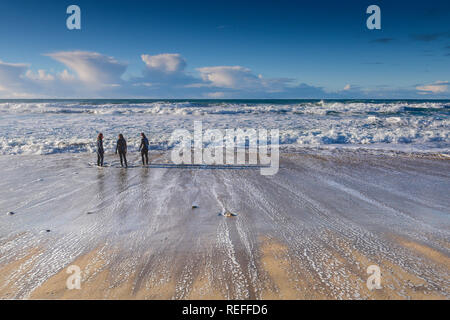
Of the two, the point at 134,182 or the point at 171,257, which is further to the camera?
the point at 134,182

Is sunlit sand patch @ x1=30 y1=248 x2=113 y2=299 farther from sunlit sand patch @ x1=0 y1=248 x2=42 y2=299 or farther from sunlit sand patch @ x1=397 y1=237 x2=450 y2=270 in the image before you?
sunlit sand patch @ x1=397 y1=237 x2=450 y2=270

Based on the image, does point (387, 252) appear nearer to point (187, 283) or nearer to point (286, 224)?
point (286, 224)

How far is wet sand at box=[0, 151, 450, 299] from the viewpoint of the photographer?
4.34 metres

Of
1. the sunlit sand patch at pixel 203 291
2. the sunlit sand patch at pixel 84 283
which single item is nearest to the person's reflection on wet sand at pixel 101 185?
the sunlit sand patch at pixel 84 283

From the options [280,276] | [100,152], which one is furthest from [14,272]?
[100,152]

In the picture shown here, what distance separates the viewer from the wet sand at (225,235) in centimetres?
434

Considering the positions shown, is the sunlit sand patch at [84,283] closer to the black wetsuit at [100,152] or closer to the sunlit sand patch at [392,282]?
the sunlit sand patch at [392,282]

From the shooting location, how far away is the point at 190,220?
6.98 meters

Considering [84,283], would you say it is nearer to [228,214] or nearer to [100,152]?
[228,214]

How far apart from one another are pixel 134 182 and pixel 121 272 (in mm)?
6151

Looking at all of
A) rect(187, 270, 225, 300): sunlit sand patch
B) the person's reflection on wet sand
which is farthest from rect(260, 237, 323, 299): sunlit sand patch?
the person's reflection on wet sand

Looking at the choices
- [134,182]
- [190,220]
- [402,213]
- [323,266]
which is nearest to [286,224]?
[323,266]

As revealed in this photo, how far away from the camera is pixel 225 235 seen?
6.10 metres

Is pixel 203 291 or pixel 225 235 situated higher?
pixel 225 235
